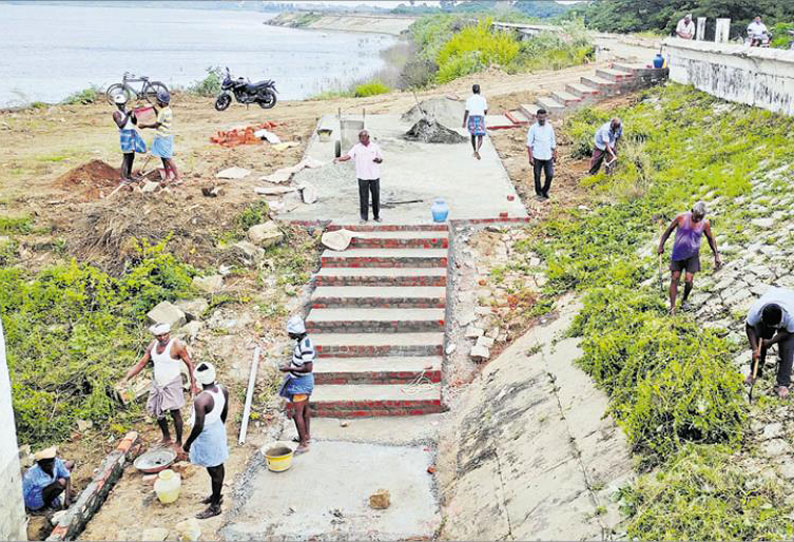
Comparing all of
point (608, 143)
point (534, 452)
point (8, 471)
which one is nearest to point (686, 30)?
point (608, 143)

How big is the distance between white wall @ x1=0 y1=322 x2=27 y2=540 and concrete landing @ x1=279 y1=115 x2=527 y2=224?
589cm

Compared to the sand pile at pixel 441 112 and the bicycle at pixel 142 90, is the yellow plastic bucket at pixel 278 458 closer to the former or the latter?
the sand pile at pixel 441 112

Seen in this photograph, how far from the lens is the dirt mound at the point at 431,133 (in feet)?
51.0

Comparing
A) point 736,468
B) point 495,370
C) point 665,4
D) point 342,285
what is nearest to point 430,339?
point 495,370

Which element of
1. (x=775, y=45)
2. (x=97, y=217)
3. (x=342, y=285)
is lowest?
(x=342, y=285)

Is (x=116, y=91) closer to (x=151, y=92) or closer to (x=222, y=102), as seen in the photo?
(x=151, y=92)

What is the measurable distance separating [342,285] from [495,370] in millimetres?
2535

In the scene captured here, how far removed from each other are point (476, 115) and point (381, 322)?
576 cm

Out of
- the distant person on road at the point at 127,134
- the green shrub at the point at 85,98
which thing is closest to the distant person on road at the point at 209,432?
the distant person on road at the point at 127,134

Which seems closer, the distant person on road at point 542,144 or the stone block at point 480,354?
the stone block at point 480,354

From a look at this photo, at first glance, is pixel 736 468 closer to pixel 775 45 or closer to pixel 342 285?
pixel 342 285

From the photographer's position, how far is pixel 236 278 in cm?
998

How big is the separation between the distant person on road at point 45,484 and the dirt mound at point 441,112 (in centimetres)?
1255

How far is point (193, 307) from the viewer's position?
364 inches
